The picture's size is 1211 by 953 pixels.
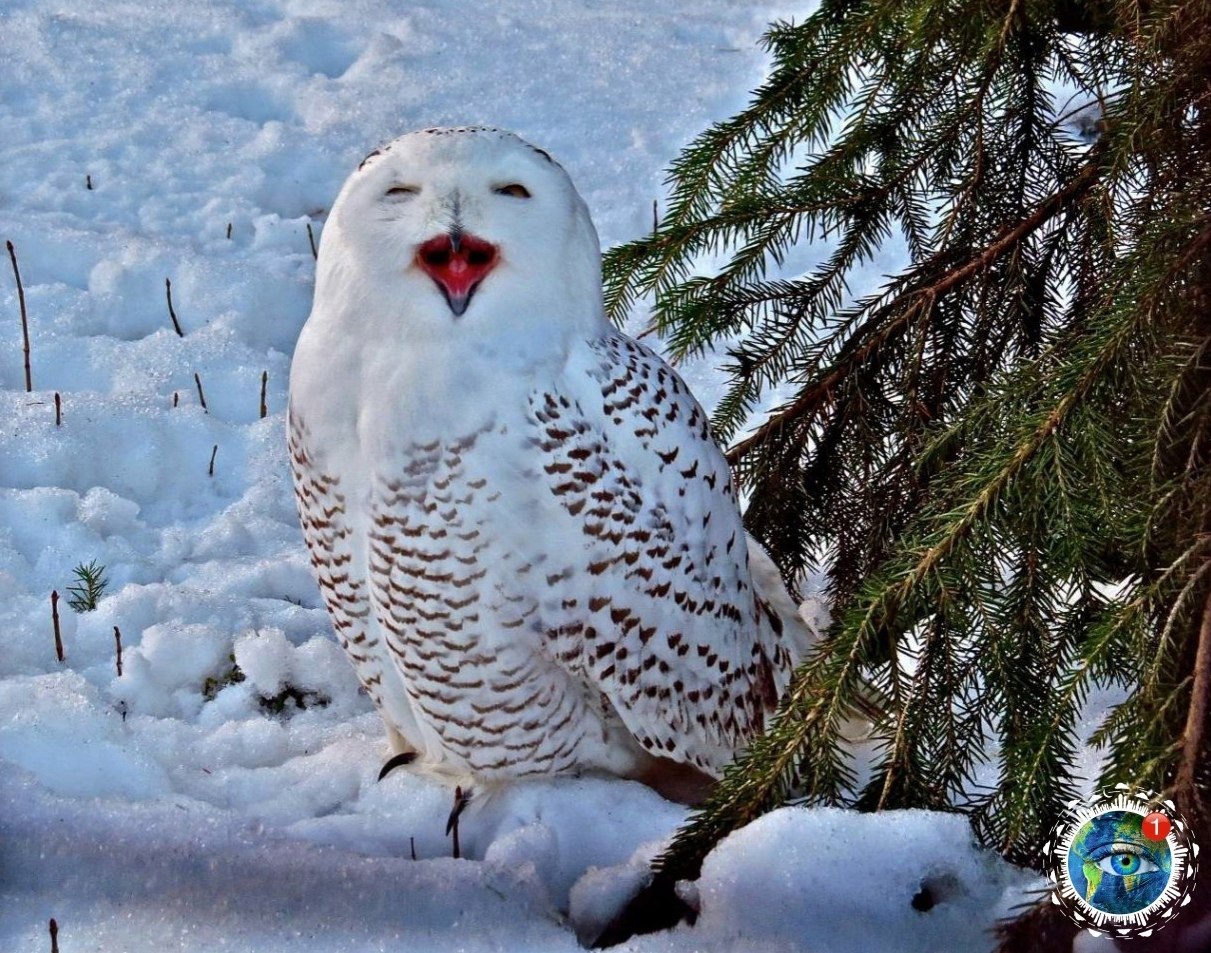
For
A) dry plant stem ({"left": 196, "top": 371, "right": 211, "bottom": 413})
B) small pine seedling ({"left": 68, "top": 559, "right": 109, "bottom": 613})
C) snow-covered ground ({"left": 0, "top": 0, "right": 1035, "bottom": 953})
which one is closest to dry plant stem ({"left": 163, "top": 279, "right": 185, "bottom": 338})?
snow-covered ground ({"left": 0, "top": 0, "right": 1035, "bottom": 953})

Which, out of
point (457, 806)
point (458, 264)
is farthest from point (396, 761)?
point (458, 264)

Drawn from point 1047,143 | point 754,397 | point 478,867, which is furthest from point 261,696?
point 1047,143

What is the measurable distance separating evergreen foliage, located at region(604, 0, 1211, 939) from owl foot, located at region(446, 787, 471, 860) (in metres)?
0.47

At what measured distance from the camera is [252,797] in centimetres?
252

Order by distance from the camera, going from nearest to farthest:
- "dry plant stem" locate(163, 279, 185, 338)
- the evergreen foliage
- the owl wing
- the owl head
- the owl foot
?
the evergreen foliage
the owl head
the owl wing
the owl foot
"dry plant stem" locate(163, 279, 185, 338)

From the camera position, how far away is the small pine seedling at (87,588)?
117 inches

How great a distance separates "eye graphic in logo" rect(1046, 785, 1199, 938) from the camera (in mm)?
1538

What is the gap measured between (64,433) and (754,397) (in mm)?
1630

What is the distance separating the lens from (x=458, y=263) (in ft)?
A: 6.85

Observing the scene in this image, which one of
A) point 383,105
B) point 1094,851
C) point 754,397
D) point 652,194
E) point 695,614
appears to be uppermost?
point 383,105

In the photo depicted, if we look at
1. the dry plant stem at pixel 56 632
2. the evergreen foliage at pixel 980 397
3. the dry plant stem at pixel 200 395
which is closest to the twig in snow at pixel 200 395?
the dry plant stem at pixel 200 395

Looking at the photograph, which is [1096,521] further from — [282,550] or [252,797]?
[282,550]

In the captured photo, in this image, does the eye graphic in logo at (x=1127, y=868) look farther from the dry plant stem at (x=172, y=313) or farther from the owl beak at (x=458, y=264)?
the dry plant stem at (x=172, y=313)

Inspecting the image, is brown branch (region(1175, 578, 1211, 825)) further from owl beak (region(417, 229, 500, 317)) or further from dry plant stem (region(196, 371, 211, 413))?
dry plant stem (region(196, 371, 211, 413))
